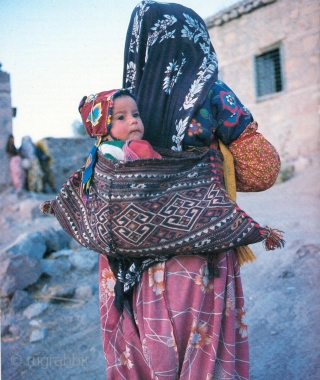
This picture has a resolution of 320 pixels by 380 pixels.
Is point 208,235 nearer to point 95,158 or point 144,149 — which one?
point 144,149

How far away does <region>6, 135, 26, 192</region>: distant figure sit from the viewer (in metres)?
7.50

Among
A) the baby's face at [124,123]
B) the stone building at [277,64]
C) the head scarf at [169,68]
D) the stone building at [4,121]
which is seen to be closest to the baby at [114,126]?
the baby's face at [124,123]

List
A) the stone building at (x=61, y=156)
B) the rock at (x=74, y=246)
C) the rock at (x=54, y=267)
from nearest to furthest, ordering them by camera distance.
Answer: the rock at (x=54, y=267), the rock at (x=74, y=246), the stone building at (x=61, y=156)

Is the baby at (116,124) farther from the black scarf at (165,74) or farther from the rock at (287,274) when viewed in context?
the rock at (287,274)

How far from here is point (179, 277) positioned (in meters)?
1.46

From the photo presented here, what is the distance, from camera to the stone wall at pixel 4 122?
539cm

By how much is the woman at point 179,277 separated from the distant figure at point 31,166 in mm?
6565

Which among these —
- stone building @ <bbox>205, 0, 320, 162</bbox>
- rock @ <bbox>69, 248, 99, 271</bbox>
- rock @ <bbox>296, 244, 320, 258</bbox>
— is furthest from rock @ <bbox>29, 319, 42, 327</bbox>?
stone building @ <bbox>205, 0, 320, 162</bbox>

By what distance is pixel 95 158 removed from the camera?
1.49 meters

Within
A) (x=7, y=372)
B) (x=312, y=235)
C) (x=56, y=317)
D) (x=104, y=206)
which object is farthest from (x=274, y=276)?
(x=104, y=206)

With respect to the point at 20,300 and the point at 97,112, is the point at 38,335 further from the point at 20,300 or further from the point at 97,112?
the point at 97,112

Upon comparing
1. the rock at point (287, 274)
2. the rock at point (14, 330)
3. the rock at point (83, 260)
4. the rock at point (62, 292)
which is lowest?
the rock at point (14, 330)

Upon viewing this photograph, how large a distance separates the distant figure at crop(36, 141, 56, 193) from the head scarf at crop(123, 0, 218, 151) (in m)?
6.86

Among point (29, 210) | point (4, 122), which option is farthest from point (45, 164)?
point (4, 122)
